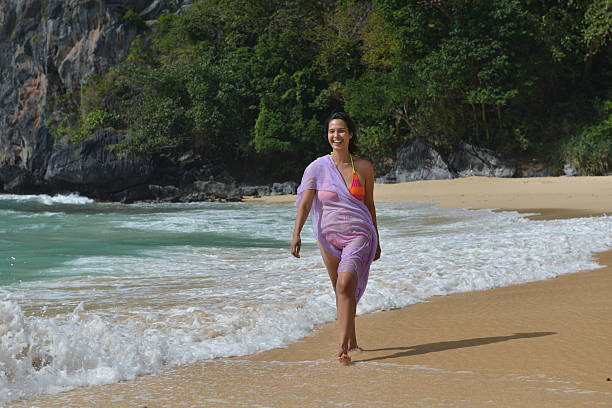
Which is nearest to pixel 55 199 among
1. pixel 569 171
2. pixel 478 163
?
pixel 478 163

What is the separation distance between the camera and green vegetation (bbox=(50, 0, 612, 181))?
83.7ft

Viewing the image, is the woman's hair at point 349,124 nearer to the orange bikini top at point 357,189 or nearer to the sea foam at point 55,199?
the orange bikini top at point 357,189

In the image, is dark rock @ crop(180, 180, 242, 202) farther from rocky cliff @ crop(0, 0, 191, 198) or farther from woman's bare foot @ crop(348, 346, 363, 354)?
woman's bare foot @ crop(348, 346, 363, 354)

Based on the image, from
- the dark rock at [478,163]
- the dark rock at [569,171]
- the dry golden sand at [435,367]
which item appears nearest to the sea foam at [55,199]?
the dark rock at [478,163]

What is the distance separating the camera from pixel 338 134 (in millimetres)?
4191

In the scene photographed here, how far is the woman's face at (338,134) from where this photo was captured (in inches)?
164

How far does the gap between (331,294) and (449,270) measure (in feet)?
5.63

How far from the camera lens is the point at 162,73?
107 ft

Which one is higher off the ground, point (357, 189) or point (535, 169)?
point (535, 169)

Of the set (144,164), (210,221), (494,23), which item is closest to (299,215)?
(210,221)

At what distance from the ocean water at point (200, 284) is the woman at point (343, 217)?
2.29 ft

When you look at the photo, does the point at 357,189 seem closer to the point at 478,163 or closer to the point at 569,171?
the point at 569,171

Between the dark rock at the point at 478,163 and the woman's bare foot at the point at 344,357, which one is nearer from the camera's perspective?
the woman's bare foot at the point at 344,357

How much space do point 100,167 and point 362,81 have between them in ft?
44.7
